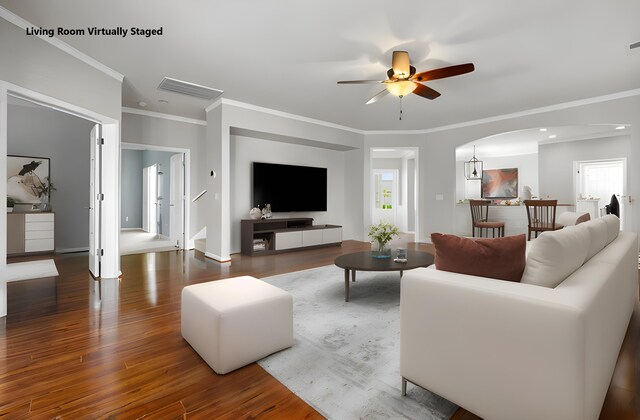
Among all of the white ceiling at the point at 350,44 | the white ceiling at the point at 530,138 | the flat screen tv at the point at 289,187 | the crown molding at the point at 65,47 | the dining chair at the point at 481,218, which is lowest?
the dining chair at the point at 481,218

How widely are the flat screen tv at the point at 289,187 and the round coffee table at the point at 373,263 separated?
9.79 feet

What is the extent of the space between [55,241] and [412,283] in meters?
6.69

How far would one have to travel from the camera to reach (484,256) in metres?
1.47

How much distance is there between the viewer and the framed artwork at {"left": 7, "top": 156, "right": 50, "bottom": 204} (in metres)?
5.30

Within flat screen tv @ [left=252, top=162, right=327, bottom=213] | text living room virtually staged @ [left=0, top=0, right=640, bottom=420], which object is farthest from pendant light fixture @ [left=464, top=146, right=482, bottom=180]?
flat screen tv @ [left=252, top=162, right=327, bottom=213]

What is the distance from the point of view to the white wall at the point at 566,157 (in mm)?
7270

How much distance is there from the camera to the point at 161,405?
5.02 ft

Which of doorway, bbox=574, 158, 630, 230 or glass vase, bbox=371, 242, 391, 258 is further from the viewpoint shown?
doorway, bbox=574, 158, 630, 230

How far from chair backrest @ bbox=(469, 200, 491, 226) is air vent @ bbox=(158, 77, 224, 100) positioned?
5215 mm

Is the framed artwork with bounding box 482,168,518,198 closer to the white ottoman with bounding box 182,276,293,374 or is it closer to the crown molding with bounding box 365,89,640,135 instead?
the crown molding with bounding box 365,89,640,135

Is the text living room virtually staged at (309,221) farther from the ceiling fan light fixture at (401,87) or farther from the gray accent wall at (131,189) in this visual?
the gray accent wall at (131,189)

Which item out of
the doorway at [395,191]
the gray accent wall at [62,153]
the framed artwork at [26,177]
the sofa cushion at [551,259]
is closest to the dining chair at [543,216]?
the doorway at [395,191]

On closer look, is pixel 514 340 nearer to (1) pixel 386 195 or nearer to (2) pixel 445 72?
(2) pixel 445 72

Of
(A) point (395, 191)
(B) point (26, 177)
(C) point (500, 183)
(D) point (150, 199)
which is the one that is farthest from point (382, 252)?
(C) point (500, 183)
